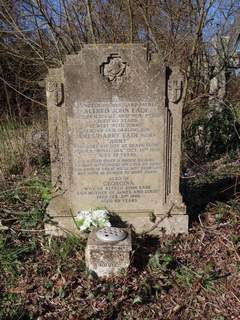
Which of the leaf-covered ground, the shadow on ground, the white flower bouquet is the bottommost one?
the leaf-covered ground

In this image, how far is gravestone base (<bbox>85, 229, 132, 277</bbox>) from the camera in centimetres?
291

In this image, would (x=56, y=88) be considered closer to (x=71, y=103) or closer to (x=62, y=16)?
(x=71, y=103)

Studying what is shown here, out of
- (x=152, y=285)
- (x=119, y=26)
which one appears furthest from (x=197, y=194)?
(x=119, y=26)

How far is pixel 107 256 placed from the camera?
293 centimetres

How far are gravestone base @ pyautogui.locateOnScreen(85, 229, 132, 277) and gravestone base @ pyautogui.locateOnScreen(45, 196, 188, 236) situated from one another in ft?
2.08

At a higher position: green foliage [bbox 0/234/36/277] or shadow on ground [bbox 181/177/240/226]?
shadow on ground [bbox 181/177/240/226]

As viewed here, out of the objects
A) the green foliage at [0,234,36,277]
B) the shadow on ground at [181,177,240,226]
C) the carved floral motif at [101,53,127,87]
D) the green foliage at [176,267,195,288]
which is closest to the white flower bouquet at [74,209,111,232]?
the green foliage at [0,234,36,277]

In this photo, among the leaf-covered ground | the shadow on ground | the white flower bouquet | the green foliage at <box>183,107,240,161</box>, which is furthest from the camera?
the green foliage at <box>183,107,240,161</box>

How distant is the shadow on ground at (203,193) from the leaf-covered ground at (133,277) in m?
0.21

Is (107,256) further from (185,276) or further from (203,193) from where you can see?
(203,193)

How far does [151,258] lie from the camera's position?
3139 millimetres

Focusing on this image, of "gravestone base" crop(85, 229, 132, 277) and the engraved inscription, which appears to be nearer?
"gravestone base" crop(85, 229, 132, 277)

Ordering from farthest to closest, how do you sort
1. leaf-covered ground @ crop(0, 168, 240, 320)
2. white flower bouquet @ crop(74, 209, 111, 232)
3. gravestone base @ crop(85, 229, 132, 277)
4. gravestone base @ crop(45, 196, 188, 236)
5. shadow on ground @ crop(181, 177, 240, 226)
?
shadow on ground @ crop(181, 177, 240, 226) → gravestone base @ crop(45, 196, 188, 236) → white flower bouquet @ crop(74, 209, 111, 232) → gravestone base @ crop(85, 229, 132, 277) → leaf-covered ground @ crop(0, 168, 240, 320)

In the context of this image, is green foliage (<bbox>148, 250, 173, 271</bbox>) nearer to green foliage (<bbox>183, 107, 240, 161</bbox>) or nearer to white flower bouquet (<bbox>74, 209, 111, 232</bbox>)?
white flower bouquet (<bbox>74, 209, 111, 232</bbox>)
